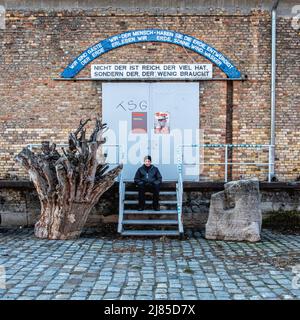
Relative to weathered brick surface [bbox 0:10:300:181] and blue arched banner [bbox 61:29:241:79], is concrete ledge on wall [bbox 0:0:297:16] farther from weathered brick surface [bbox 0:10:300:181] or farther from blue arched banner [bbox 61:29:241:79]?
blue arched banner [bbox 61:29:241:79]

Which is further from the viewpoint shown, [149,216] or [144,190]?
[149,216]

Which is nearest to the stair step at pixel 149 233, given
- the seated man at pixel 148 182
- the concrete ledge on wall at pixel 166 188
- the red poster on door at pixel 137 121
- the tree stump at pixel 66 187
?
the seated man at pixel 148 182

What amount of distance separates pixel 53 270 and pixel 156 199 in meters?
3.90

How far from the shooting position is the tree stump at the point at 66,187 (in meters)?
9.11

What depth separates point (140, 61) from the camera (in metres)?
11.6

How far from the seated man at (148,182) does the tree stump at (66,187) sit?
40.4 inches

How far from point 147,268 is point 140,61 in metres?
6.37

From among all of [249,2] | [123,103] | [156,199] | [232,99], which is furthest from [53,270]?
[249,2]

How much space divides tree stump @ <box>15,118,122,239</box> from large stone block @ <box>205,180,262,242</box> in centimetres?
257

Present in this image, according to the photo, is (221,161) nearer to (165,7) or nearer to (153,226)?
(153,226)

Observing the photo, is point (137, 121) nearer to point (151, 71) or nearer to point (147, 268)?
point (151, 71)

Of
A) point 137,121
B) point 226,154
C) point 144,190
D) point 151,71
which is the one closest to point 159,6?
Answer: point 151,71

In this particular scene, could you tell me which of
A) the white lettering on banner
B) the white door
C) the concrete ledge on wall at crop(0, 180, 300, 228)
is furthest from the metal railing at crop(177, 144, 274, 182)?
the white lettering on banner

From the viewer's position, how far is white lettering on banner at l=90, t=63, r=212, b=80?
453 inches
